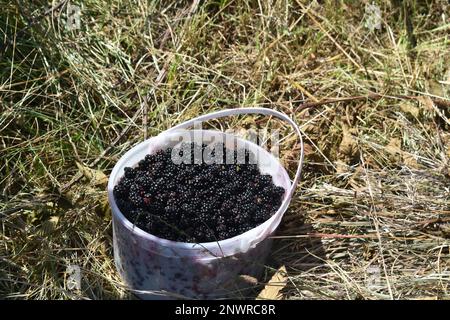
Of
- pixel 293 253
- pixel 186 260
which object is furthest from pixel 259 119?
pixel 186 260

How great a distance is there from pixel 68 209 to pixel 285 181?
546 millimetres

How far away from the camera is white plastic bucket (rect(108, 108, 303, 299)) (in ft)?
5.66

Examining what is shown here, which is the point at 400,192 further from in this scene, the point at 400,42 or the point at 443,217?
the point at 400,42

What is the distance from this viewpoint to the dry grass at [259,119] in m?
1.89

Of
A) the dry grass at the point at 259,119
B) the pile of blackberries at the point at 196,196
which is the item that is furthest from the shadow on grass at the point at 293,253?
the pile of blackberries at the point at 196,196

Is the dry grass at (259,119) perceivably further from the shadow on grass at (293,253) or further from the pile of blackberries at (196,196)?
the pile of blackberries at (196,196)

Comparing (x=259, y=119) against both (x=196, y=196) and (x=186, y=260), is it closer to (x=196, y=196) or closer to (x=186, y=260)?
(x=196, y=196)

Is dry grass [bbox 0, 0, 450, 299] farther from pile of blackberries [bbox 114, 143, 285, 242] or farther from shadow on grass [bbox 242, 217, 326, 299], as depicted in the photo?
pile of blackberries [bbox 114, 143, 285, 242]

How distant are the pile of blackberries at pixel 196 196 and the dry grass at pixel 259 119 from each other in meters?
0.14

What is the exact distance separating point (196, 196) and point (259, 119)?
1.62 feet

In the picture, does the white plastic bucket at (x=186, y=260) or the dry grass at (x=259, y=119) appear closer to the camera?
the white plastic bucket at (x=186, y=260)

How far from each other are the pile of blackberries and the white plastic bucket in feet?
0.13

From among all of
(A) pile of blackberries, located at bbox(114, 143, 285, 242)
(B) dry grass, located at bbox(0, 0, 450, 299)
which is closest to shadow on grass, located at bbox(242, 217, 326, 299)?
(B) dry grass, located at bbox(0, 0, 450, 299)

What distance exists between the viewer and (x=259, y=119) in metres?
2.27
